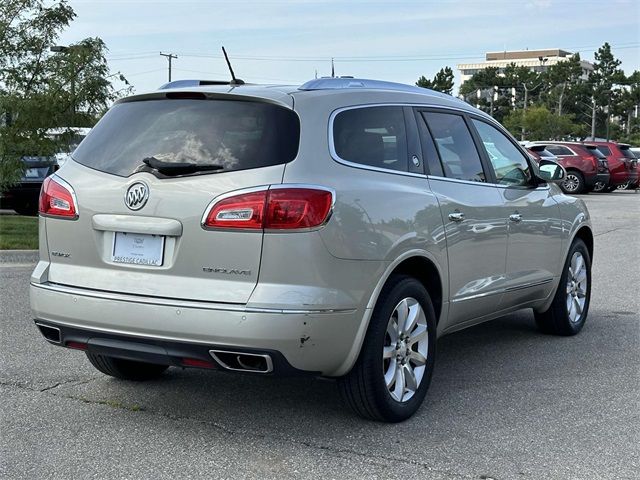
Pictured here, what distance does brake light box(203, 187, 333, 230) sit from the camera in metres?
4.13

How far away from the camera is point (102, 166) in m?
4.61

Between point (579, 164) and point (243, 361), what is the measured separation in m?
27.4

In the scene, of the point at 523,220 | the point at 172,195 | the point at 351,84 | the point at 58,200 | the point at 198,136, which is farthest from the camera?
the point at 523,220

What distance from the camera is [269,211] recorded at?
4.13 metres

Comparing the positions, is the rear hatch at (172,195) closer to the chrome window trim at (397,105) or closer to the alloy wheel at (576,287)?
the chrome window trim at (397,105)

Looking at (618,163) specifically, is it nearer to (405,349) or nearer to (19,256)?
(19,256)

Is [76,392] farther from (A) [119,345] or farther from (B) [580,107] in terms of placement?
(B) [580,107]

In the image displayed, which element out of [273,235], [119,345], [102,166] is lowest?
[119,345]

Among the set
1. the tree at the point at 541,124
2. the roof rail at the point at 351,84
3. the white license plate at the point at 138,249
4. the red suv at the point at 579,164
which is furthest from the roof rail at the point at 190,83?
the tree at the point at 541,124

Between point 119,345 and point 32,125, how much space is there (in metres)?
10.2

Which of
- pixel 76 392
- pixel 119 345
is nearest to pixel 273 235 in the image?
pixel 119 345

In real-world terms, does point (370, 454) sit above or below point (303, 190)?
below

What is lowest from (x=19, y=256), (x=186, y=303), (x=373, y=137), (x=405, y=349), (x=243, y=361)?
(x=19, y=256)

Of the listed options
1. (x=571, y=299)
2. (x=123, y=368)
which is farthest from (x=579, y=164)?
(x=123, y=368)
